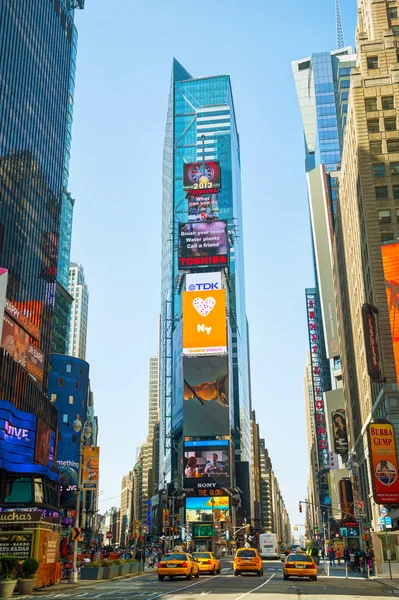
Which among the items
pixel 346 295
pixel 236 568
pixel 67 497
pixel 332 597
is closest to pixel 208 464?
pixel 67 497

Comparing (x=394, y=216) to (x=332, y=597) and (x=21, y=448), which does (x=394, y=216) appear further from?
(x=332, y=597)

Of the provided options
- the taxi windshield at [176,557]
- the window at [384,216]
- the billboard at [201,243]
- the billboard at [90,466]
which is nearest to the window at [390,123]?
the window at [384,216]

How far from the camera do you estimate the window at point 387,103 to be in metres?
75.9

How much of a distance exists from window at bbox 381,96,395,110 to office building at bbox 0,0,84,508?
48.9 metres

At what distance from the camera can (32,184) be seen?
326 feet

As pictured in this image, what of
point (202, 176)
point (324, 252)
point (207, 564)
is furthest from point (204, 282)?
point (207, 564)

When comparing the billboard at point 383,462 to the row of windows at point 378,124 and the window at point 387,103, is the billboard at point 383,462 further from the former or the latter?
the window at point 387,103

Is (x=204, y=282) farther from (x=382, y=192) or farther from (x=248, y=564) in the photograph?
(x=248, y=564)

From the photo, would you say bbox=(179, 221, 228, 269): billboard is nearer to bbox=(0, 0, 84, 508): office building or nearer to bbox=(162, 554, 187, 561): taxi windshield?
bbox=(0, 0, 84, 508): office building

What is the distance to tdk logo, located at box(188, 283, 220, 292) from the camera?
15638 centimetres

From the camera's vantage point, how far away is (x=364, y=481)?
8494 centimetres

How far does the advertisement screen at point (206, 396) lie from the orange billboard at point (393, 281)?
287ft

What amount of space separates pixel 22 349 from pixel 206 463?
72938mm

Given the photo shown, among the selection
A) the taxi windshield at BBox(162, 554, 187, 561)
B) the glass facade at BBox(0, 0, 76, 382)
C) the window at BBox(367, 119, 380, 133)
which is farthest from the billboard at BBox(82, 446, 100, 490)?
the window at BBox(367, 119, 380, 133)
